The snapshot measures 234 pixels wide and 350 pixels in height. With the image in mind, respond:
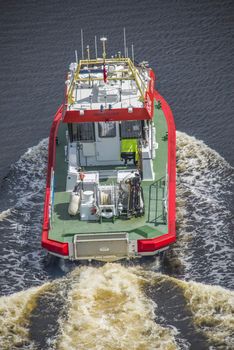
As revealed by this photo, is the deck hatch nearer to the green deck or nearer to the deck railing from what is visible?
the green deck

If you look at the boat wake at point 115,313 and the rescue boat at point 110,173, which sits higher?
the rescue boat at point 110,173

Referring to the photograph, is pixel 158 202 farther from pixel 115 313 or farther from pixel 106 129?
pixel 115 313

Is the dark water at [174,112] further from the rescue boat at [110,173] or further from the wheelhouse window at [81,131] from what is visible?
the wheelhouse window at [81,131]

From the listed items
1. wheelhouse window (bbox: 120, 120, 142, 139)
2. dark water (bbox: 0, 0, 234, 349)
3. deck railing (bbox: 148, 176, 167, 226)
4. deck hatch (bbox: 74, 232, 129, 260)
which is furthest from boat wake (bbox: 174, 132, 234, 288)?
wheelhouse window (bbox: 120, 120, 142, 139)

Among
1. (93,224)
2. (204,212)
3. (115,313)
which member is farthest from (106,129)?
(115,313)

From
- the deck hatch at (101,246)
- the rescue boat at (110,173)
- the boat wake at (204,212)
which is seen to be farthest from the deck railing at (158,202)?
the boat wake at (204,212)

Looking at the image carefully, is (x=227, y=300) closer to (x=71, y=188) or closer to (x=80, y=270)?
(x=80, y=270)

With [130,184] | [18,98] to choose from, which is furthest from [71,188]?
[18,98]
